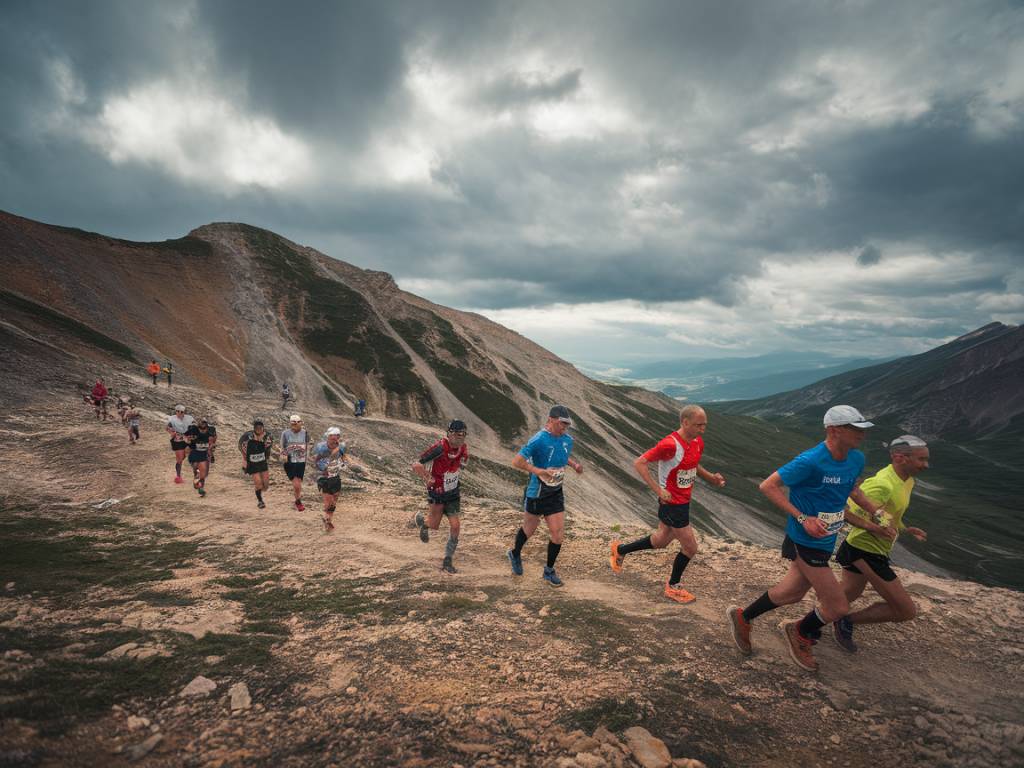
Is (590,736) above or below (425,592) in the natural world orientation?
above

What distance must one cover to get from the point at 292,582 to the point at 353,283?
90.3 meters

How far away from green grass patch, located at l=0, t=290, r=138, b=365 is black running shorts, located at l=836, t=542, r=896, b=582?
1879 inches

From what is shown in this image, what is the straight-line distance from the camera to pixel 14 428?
16625mm

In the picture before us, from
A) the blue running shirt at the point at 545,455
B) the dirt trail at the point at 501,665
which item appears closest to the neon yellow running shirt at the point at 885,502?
the dirt trail at the point at 501,665

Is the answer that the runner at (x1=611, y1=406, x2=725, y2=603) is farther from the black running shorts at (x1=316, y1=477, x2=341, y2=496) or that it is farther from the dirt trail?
the black running shorts at (x1=316, y1=477, x2=341, y2=496)

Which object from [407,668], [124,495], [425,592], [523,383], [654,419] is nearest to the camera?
[407,668]

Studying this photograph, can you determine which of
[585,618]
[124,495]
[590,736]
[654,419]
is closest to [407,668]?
[590,736]

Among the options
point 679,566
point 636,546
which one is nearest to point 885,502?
point 679,566

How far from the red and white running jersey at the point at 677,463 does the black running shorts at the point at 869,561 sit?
2159 millimetres

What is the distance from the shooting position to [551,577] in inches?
328

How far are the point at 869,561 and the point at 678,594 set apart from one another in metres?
2.82

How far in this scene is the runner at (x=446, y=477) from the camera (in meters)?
8.81

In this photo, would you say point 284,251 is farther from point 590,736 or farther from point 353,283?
point 590,736

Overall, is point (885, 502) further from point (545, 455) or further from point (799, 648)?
point (545, 455)
